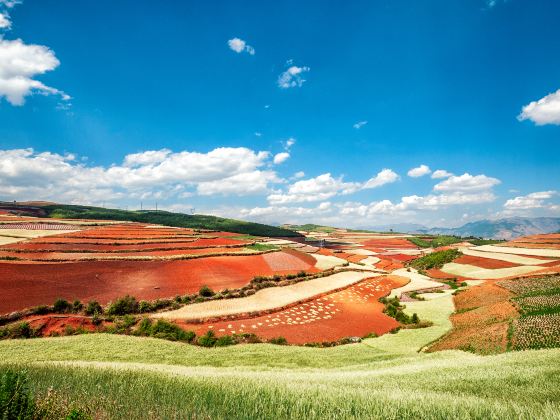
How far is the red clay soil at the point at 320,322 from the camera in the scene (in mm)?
32062

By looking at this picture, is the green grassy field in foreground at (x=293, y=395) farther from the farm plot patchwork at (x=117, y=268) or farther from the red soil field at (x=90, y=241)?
the red soil field at (x=90, y=241)

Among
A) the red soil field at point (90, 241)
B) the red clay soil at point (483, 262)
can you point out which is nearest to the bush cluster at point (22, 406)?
the red soil field at point (90, 241)

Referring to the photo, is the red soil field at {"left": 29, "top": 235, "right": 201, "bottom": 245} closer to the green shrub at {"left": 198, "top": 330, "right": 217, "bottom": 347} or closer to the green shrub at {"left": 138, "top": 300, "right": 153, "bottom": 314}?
the green shrub at {"left": 138, "top": 300, "right": 153, "bottom": 314}

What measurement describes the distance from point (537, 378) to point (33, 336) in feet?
108

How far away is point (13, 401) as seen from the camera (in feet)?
15.7

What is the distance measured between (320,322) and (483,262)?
70.2 metres

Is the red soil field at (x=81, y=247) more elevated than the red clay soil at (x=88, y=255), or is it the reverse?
the red soil field at (x=81, y=247)

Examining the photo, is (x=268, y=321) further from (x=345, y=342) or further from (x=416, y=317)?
(x=416, y=317)

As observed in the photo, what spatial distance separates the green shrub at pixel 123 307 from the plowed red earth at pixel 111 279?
205 inches

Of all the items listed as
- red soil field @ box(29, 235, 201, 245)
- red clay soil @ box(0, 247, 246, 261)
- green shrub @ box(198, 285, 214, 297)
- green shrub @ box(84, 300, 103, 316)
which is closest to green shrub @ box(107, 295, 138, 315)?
green shrub @ box(84, 300, 103, 316)

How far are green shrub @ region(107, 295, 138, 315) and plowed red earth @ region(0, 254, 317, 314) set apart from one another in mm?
5210

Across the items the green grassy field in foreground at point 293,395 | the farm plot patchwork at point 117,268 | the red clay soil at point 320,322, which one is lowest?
the red clay soil at point 320,322

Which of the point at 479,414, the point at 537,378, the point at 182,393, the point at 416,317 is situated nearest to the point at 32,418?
the point at 182,393

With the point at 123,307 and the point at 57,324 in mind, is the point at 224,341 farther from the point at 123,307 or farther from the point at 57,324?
the point at 57,324
